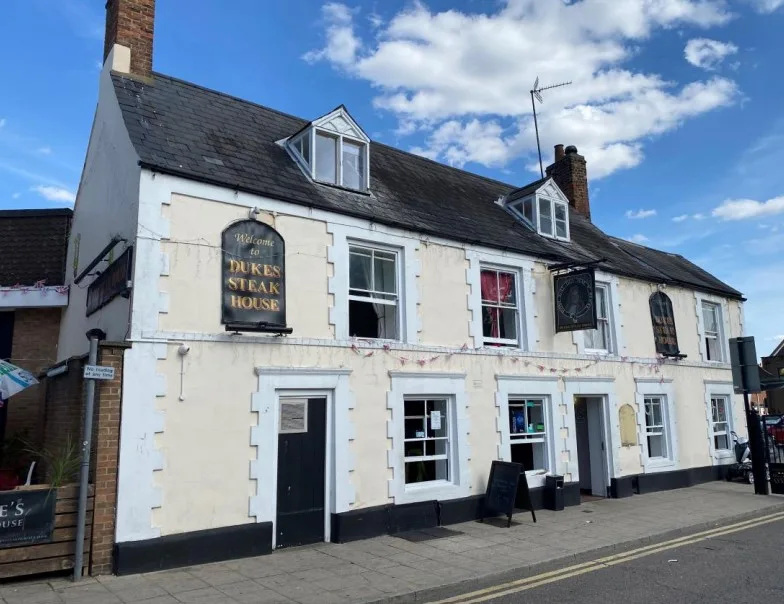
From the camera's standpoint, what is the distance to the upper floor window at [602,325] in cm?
1487

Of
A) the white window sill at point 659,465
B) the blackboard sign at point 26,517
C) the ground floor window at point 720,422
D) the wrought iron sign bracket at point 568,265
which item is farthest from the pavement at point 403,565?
the ground floor window at point 720,422

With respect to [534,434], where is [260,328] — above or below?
above

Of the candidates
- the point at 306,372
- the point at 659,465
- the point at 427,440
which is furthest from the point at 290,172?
the point at 659,465

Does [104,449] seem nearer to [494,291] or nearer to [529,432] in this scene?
[494,291]

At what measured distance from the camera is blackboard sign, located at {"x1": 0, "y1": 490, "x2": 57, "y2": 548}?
6.82m

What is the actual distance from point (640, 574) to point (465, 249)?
670 cm

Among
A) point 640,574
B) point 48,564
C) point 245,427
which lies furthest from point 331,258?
point 640,574

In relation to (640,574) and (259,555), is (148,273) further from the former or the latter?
(640,574)

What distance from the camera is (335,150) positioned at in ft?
38.0

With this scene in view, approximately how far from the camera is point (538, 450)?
12.8m

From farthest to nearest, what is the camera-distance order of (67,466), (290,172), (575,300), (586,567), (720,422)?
1. (720,422)
2. (575,300)
3. (290,172)
4. (586,567)
5. (67,466)

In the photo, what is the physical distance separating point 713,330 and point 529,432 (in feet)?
32.1

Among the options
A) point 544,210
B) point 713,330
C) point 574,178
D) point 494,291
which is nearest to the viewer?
point 494,291

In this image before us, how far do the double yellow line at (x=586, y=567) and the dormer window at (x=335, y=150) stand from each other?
24.6 ft
